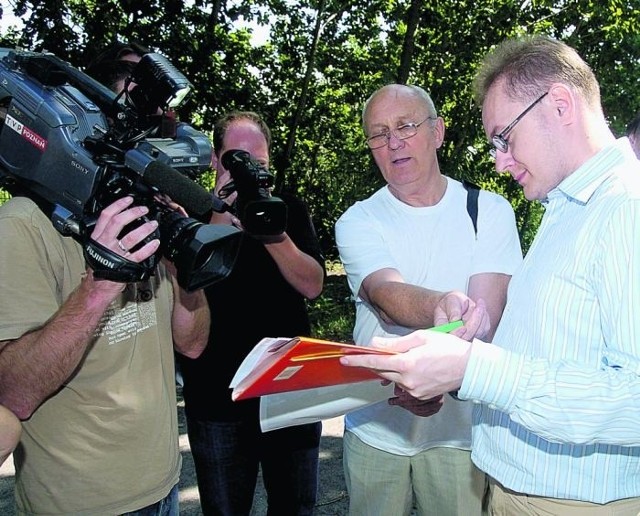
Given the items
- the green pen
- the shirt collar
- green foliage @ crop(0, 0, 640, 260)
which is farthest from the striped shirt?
green foliage @ crop(0, 0, 640, 260)

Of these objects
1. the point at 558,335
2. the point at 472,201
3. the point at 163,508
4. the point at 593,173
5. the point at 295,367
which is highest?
the point at 593,173

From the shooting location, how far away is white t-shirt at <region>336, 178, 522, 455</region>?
100 inches

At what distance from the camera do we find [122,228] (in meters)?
1.68

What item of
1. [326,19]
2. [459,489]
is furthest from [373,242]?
[326,19]

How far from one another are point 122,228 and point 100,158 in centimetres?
19

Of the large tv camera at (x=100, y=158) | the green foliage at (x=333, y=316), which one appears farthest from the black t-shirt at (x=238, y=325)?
the green foliage at (x=333, y=316)

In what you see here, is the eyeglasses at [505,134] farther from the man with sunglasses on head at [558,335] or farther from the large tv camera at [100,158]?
the large tv camera at [100,158]

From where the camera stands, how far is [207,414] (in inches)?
111

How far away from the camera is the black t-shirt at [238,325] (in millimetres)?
2816

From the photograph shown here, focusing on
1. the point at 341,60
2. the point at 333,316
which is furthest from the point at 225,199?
the point at 341,60

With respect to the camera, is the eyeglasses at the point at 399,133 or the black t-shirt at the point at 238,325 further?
the black t-shirt at the point at 238,325

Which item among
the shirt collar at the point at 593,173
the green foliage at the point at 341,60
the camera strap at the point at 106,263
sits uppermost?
the green foliage at the point at 341,60

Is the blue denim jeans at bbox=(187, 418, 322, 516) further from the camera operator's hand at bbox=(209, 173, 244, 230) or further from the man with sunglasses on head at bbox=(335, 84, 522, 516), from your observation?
the camera operator's hand at bbox=(209, 173, 244, 230)

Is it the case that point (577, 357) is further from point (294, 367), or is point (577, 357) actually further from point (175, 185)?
point (175, 185)
